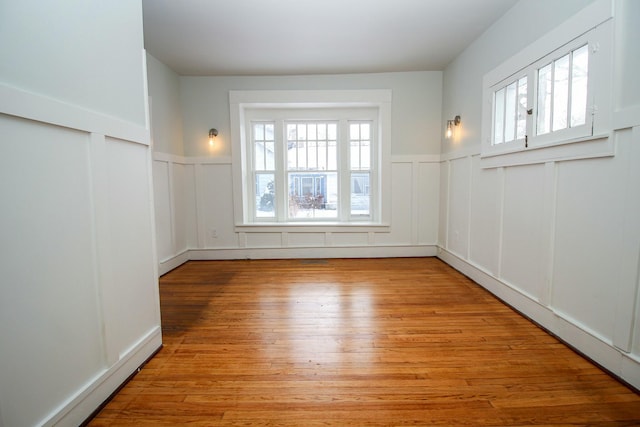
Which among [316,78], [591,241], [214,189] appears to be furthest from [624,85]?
[214,189]

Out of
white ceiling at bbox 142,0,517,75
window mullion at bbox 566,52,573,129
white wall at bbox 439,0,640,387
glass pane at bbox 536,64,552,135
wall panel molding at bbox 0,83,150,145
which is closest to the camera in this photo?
wall panel molding at bbox 0,83,150,145

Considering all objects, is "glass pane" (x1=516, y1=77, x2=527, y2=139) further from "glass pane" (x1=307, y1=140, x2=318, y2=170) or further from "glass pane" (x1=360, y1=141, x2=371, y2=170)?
"glass pane" (x1=307, y1=140, x2=318, y2=170)

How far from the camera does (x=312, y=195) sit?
15.3ft

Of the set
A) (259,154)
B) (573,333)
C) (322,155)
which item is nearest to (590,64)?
(573,333)

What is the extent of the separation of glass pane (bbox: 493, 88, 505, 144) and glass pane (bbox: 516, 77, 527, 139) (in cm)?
27

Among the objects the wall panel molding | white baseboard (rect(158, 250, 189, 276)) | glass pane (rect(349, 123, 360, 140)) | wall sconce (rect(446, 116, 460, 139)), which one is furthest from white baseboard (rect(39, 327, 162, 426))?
wall sconce (rect(446, 116, 460, 139))

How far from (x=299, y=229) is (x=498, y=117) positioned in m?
2.91

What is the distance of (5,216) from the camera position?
1037 mm

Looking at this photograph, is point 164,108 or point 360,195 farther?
point 360,195

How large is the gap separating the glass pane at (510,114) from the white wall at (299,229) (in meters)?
1.57

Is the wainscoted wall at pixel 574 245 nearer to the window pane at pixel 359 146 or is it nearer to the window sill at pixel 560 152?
the window sill at pixel 560 152

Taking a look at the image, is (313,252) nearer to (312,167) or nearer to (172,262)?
(312,167)

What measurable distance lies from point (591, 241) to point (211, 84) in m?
4.66

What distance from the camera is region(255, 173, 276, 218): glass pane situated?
4617 millimetres
